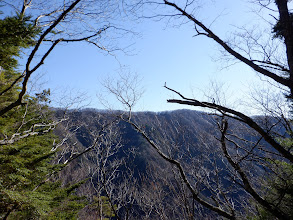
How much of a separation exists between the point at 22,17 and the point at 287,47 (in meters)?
5.54

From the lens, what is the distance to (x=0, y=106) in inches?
226

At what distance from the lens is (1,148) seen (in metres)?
4.80

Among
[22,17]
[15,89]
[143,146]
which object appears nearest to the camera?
[22,17]

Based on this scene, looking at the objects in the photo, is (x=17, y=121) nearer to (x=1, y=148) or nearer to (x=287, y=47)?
(x=1, y=148)

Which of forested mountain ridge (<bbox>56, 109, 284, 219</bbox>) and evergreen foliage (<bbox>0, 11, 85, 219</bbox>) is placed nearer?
evergreen foliage (<bbox>0, 11, 85, 219</bbox>)

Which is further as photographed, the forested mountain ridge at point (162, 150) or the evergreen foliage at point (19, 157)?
the forested mountain ridge at point (162, 150)

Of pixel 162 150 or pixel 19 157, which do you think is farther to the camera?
pixel 162 150

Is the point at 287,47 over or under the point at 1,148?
over

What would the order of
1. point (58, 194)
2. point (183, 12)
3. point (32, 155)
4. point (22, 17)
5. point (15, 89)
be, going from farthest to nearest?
point (58, 194), point (15, 89), point (32, 155), point (183, 12), point (22, 17)

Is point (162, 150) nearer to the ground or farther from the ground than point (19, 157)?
nearer to the ground

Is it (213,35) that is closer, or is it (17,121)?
(213,35)

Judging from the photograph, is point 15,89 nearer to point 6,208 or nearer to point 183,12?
point 6,208

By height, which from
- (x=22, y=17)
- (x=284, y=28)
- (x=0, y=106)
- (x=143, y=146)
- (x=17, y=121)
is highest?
(x=22, y=17)

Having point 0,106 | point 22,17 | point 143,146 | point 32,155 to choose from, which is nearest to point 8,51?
point 22,17
